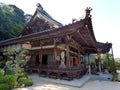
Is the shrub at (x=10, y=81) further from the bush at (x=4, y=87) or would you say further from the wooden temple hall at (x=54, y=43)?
the wooden temple hall at (x=54, y=43)

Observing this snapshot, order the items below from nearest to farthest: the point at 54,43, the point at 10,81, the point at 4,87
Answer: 1. the point at 4,87
2. the point at 10,81
3. the point at 54,43

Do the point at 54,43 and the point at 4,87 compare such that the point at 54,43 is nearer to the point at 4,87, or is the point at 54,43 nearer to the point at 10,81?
the point at 10,81

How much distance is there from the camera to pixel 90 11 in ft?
29.1

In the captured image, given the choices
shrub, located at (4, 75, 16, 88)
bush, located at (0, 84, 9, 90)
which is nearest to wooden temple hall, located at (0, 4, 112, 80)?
shrub, located at (4, 75, 16, 88)

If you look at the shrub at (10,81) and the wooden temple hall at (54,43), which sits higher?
the wooden temple hall at (54,43)

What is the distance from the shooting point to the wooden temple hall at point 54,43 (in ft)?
30.6

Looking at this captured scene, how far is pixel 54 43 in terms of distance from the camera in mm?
11445

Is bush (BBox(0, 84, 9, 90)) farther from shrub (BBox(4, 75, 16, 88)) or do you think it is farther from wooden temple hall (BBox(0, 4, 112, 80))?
wooden temple hall (BBox(0, 4, 112, 80))

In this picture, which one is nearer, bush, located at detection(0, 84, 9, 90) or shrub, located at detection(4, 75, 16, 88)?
bush, located at detection(0, 84, 9, 90)

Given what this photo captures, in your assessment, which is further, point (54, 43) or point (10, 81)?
point (54, 43)

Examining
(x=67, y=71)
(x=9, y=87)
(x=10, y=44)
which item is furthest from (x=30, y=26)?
(x=9, y=87)

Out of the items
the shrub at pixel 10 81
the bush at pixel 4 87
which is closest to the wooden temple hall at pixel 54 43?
the shrub at pixel 10 81

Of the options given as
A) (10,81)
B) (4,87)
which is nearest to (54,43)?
(10,81)

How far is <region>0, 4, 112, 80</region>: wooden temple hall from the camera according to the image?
30.6 ft
